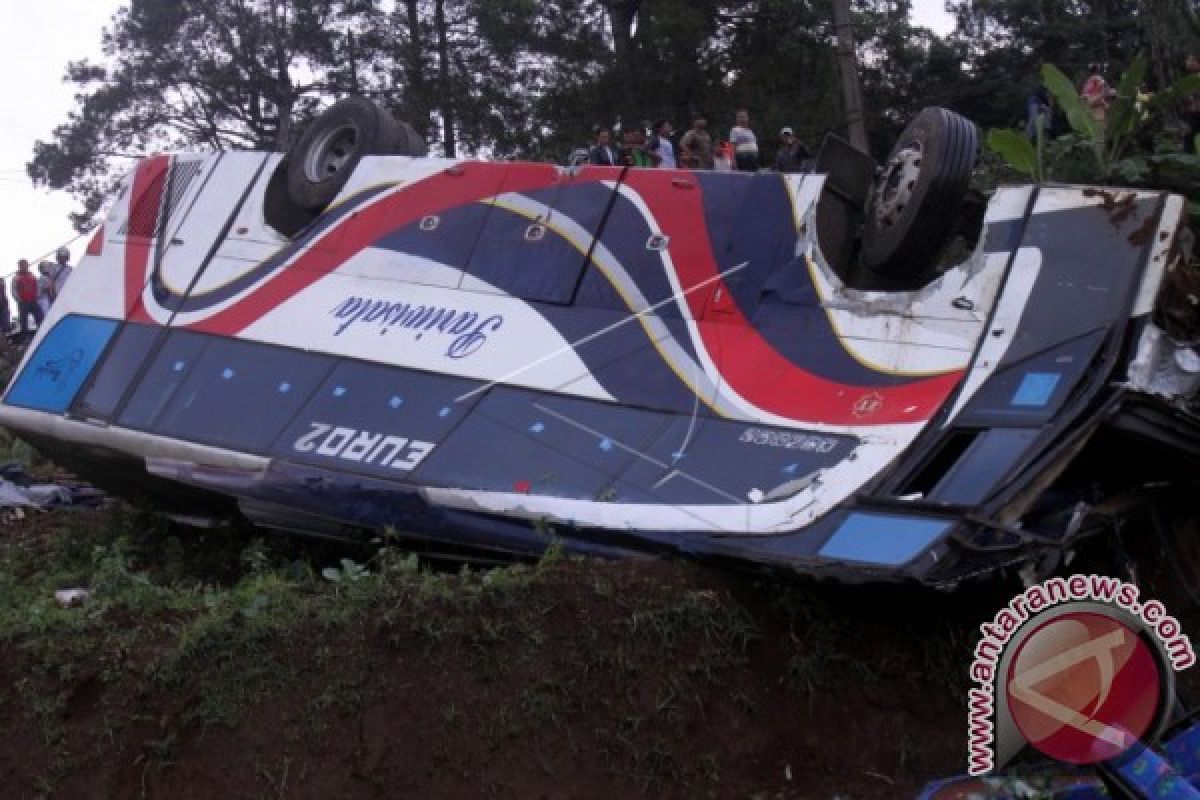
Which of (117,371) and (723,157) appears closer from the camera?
(117,371)

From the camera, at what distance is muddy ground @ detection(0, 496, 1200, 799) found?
6.06m

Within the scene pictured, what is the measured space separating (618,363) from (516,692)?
7.67ft

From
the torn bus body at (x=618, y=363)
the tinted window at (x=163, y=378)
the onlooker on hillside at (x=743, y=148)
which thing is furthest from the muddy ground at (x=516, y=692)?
the onlooker on hillside at (x=743, y=148)

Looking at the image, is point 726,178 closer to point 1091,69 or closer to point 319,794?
point 319,794

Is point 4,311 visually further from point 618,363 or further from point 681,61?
point 618,363

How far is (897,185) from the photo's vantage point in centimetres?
786

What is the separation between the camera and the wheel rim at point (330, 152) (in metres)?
10.1

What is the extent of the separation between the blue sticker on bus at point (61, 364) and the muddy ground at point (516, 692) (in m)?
3.44

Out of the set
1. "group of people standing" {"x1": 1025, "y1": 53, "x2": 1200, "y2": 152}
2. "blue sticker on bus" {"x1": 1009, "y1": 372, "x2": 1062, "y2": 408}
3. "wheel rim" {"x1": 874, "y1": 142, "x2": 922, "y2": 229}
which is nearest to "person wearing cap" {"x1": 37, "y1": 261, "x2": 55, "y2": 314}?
"group of people standing" {"x1": 1025, "y1": 53, "x2": 1200, "y2": 152}

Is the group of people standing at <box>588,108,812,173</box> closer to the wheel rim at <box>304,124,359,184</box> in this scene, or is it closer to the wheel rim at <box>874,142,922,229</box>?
the wheel rim at <box>304,124,359,184</box>

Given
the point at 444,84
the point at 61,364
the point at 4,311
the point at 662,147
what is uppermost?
the point at 662,147

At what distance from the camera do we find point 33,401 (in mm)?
10203

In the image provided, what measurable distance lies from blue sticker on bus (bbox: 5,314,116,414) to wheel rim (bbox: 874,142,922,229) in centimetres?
528

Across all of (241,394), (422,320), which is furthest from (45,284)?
(422,320)
